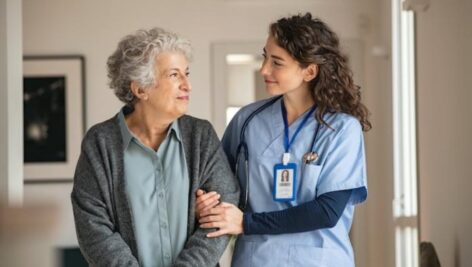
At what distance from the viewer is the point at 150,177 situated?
6.97 ft

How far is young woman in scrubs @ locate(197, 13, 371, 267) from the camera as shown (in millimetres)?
2154

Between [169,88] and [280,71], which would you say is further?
[280,71]

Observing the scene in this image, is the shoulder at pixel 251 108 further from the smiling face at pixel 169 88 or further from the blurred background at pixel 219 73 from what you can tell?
the blurred background at pixel 219 73

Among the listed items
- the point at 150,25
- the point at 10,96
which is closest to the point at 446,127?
the point at 10,96

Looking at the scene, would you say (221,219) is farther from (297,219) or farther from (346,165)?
(346,165)

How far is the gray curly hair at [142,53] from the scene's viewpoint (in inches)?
81.9

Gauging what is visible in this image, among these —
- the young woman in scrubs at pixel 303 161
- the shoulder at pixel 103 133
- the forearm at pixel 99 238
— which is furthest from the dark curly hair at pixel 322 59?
the forearm at pixel 99 238

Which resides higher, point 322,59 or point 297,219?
point 322,59

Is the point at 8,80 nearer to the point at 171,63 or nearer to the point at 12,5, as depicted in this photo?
the point at 12,5

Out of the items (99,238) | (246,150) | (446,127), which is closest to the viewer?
(99,238)

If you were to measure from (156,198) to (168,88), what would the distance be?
0.29 meters

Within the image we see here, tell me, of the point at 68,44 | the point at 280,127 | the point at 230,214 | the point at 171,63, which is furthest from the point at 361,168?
the point at 68,44

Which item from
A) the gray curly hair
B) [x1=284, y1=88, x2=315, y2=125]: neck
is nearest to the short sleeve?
[x1=284, y1=88, x2=315, y2=125]: neck

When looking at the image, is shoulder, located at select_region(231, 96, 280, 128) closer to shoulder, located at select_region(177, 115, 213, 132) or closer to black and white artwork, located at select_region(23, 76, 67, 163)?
shoulder, located at select_region(177, 115, 213, 132)
